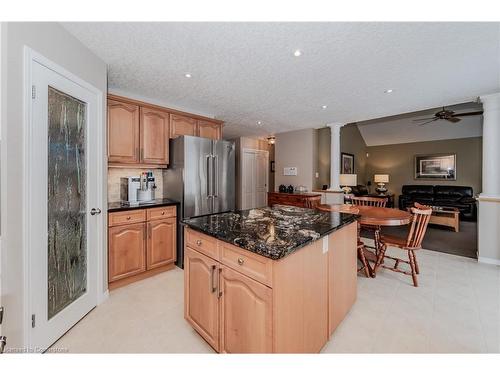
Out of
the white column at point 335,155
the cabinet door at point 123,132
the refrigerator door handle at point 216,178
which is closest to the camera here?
the cabinet door at point 123,132

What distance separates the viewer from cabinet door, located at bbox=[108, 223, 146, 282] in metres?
2.35

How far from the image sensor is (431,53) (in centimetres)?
199

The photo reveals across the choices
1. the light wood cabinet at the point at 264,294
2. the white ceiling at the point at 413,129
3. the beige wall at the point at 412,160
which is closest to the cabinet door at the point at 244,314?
the light wood cabinet at the point at 264,294

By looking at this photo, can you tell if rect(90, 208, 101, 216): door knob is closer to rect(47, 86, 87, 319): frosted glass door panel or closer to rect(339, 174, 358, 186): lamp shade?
rect(47, 86, 87, 319): frosted glass door panel

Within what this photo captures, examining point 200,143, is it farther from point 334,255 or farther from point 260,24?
point 334,255

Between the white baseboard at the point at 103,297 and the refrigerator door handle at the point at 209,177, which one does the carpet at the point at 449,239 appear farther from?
the white baseboard at the point at 103,297

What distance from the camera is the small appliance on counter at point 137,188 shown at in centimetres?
287

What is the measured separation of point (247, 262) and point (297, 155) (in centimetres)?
463

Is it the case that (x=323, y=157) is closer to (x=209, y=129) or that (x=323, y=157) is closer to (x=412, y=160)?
(x=209, y=129)

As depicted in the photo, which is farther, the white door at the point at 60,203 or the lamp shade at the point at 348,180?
the lamp shade at the point at 348,180

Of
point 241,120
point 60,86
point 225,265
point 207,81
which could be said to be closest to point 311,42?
point 207,81

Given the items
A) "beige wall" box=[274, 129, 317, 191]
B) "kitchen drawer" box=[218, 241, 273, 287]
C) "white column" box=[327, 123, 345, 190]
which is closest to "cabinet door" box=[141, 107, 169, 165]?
"kitchen drawer" box=[218, 241, 273, 287]

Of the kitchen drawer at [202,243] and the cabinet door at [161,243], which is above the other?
the kitchen drawer at [202,243]

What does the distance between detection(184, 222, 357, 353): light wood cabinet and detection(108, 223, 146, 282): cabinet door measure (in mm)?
1165
